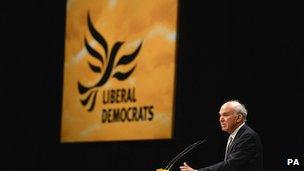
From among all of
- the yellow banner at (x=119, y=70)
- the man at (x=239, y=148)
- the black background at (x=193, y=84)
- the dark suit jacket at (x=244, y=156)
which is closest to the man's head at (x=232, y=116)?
the man at (x=239, y=148)

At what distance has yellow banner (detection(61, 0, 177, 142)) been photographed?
23.2 feet

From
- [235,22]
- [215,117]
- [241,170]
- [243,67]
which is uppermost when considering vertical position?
[235,22]

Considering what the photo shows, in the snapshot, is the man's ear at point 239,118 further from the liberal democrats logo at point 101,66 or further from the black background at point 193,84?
the liberal democrats logo at point 101,66

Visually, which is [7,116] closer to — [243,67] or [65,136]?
[65,136]

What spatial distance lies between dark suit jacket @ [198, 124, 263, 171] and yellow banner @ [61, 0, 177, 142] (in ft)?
7.28

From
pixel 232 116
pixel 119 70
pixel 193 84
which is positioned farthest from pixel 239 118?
pixel 119 70

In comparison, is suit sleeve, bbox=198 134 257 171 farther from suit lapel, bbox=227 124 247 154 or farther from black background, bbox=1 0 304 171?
black background, bbox=1 0 304 171

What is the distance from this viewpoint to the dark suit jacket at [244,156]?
4609 millimetres

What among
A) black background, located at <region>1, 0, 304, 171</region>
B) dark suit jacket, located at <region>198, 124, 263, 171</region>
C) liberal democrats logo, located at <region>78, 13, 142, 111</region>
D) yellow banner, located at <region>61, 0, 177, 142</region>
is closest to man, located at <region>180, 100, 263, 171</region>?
dark suit jacket, located at <region>198, 124, 263, 171</region>

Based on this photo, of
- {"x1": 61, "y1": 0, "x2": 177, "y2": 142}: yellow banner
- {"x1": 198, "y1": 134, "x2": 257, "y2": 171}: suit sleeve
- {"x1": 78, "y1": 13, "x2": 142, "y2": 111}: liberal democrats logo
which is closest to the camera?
{"x1": 198, "y1": 134, "x2": 257, "y2": 171}: suit sleeve

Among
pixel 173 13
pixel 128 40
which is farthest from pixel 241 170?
pixel 128 40

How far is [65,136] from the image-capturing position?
796cm

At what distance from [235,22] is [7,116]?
11.2 feet

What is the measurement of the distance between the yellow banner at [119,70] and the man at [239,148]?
2.06 meters
